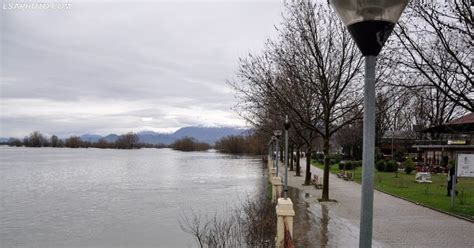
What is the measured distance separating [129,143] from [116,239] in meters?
174

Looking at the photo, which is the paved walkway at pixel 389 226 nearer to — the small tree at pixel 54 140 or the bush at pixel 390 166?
the bush at pixel 390 166

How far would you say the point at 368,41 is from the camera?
10.8 ft

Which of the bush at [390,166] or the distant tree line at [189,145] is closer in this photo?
the bush at [390,166]

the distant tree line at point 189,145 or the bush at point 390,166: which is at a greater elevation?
the distant tree line at point 189,145

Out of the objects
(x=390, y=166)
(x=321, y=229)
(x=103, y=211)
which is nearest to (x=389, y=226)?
(x=321, y=229)

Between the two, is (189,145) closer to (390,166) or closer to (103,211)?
(390,166)

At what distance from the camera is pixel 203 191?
2984 cm

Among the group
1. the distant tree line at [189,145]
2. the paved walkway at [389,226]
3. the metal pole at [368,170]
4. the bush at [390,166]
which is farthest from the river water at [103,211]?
the distant tree line at [189,145]

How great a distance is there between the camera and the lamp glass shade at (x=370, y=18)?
10.4ft

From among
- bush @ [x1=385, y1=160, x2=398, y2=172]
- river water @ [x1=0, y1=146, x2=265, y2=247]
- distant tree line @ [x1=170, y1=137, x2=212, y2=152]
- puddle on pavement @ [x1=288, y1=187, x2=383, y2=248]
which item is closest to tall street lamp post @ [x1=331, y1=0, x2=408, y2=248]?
puddle on pavement @ [x1=288, y1=187, x2=383, y2=248]

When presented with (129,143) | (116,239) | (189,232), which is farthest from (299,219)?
(129,143)

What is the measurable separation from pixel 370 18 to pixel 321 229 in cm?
1035

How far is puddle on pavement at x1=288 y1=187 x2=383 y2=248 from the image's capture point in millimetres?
10984

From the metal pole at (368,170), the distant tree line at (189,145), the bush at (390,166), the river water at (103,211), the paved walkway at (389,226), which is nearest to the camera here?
the metal pole at (368,170)
